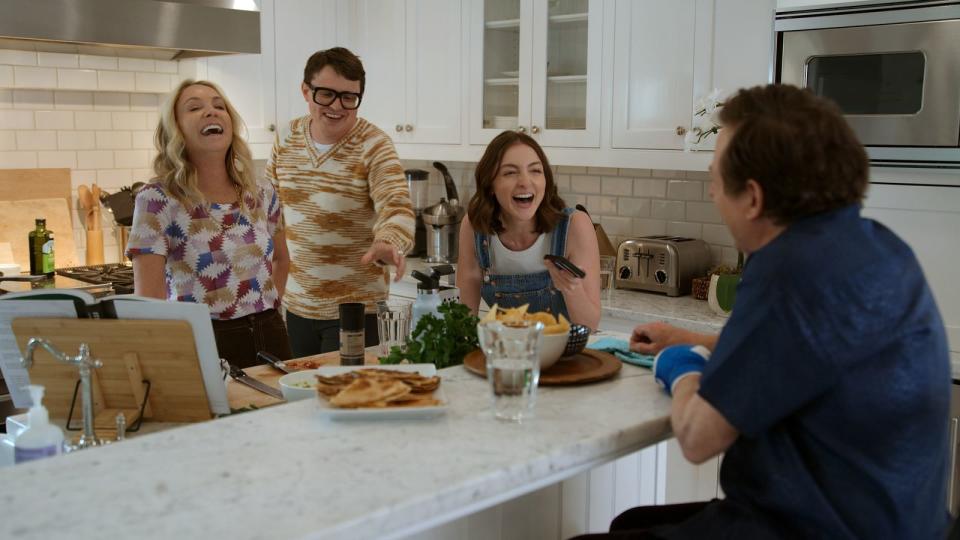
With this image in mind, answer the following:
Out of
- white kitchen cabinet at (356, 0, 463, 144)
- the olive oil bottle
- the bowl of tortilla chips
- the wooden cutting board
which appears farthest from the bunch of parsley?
the wooden cutting board

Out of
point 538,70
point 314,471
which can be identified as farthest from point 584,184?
point 314,471

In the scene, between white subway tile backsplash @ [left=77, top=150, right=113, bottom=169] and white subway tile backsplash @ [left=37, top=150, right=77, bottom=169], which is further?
white subway tile backsplash @ [left=77, top=150, right=113, bottom=169]

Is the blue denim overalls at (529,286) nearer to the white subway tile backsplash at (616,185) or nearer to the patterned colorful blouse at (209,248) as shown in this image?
the patterned colorful blouse at (209,248)

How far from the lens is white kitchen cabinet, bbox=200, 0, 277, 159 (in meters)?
4.66

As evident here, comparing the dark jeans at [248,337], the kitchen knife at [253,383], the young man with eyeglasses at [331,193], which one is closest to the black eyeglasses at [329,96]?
the young man with eyeglasses at [331,193]

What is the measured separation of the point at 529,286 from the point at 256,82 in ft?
7.57

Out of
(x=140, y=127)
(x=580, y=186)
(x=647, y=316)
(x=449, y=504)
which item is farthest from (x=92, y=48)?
(x=449, y=504)

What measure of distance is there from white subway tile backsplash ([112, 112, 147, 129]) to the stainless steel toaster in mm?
2464

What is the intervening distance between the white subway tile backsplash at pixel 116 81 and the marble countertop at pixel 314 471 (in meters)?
3.42

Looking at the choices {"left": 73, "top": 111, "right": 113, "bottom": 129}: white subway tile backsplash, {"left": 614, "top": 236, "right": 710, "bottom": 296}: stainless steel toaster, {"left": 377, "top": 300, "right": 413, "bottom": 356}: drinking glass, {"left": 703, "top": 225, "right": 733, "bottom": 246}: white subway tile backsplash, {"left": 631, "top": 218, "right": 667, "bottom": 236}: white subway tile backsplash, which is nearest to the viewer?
{"left": 377, "top": 300, "right": 413, "bottom": 356}: drinking glass

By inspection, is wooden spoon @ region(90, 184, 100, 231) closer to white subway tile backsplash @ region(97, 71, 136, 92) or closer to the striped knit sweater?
white subway tile backsplash @ region(97, 71, 136, 92)

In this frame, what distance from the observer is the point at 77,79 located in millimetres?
4473

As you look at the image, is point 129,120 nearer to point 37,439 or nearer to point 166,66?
point 166,66

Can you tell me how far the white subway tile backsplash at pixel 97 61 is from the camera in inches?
177
